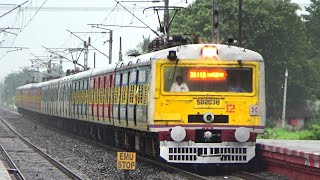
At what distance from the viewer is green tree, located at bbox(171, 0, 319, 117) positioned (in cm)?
5244

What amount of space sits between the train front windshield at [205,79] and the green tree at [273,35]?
1408 inches

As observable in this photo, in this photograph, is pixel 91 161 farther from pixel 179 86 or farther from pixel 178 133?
pixel 178 133

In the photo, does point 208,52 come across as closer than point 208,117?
No

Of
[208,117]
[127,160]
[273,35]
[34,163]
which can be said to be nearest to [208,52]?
[208,117]

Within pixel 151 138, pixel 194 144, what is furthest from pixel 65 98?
pixel 194 144

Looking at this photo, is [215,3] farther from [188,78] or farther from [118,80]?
[188,78]

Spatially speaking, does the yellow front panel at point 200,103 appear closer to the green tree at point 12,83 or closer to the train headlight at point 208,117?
the train headlight at point 208,117

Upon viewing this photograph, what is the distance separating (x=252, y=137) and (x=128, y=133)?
5.69m

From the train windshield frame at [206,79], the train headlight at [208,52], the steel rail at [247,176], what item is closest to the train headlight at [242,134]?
the steel rail at [247,176]

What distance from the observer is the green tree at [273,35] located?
52438 millimetres

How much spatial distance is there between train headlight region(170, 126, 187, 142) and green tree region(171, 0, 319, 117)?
36642 millimetres

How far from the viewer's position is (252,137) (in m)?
14.8

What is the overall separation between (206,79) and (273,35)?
39.8 meters

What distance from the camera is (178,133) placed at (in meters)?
14.4
